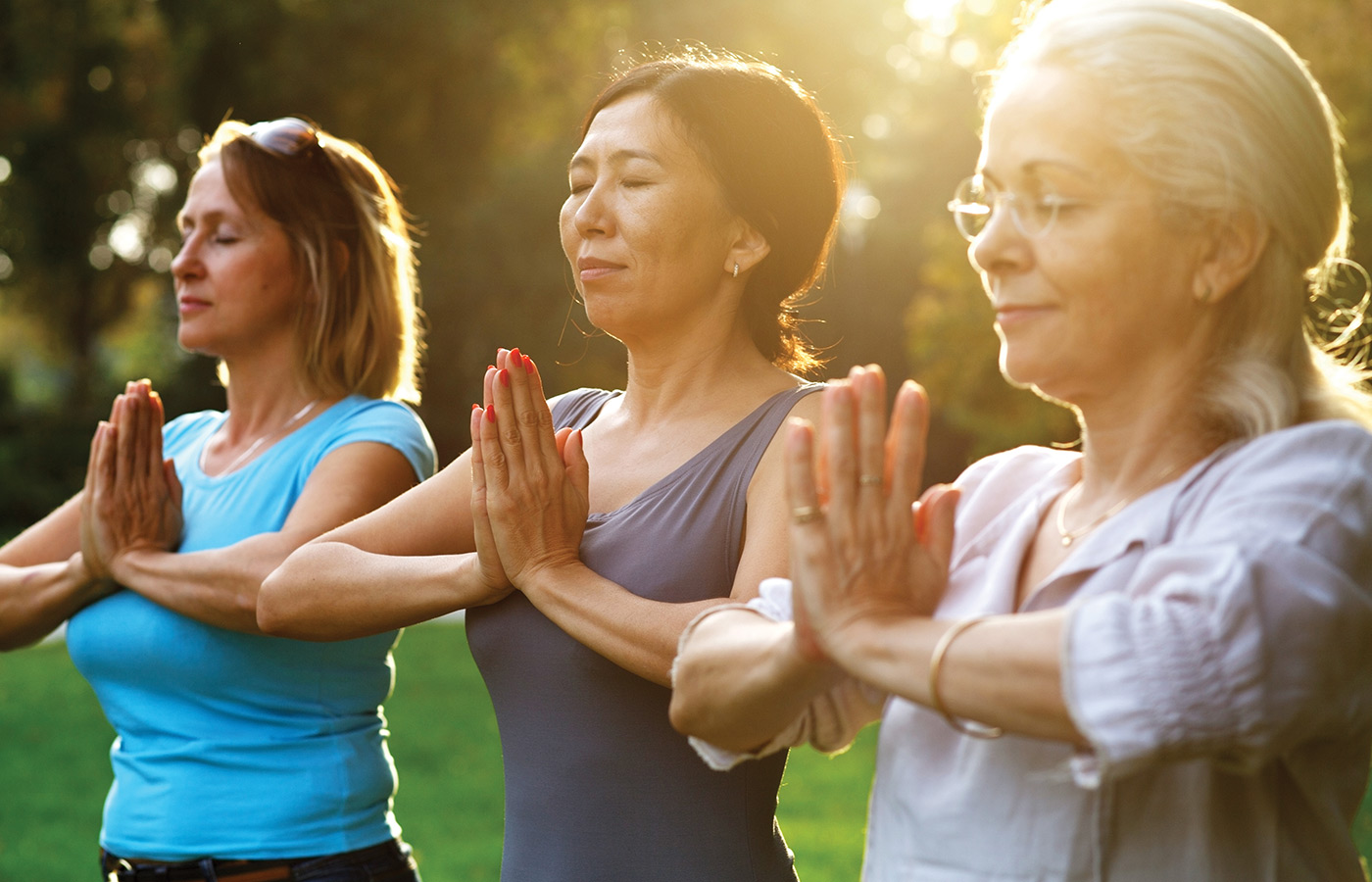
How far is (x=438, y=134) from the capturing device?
907 inches

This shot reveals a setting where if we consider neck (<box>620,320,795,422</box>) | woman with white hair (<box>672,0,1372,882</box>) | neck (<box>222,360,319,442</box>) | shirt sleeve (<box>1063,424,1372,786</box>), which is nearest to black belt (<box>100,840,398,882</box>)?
neck (<box>222,360,319,442</box>)

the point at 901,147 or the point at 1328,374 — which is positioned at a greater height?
the point at 1328,374

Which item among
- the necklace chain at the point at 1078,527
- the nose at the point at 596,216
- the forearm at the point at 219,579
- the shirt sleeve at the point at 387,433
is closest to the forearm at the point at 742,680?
the necklace chain at the point at 1078,527

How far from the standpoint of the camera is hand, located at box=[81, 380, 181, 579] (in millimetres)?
3084

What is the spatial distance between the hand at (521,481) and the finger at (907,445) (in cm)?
85

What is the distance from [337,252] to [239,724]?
125 cm

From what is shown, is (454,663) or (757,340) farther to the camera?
(454,663)

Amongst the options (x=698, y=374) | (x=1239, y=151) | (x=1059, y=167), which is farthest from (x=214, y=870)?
(x=1239, y=151)

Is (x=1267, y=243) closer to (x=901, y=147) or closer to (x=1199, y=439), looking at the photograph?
(x=1199, y=439)

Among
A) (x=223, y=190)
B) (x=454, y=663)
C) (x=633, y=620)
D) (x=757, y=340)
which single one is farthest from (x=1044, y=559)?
(x=454, y=663)

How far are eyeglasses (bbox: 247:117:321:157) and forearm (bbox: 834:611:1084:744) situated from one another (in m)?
2.48

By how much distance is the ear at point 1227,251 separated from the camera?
1480 mm

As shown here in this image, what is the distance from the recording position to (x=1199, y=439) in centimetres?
157

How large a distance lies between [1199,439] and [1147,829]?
465mm
